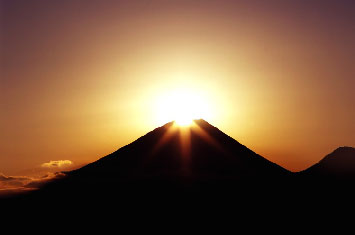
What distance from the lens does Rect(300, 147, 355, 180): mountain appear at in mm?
93312

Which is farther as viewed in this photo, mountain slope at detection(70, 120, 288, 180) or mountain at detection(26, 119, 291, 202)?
mountain slope at detection(70, 120, 288, 180)

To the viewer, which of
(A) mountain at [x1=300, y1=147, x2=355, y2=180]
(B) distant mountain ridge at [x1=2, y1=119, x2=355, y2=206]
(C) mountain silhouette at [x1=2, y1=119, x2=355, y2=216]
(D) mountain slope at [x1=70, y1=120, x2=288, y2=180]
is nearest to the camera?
(C) mountain silhouette at [x1=2, y1=119, x2=355, y2=216]

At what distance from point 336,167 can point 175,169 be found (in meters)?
37.5

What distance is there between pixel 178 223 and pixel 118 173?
1813cm

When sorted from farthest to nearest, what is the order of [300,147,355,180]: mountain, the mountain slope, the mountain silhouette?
[300,147,355,180]: mountain, the mountain slope, the mountain silhouette

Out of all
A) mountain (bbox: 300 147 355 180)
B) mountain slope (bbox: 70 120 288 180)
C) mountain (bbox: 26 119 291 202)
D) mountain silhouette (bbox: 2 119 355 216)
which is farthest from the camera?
mountain (bbox: 300 147 355 180)

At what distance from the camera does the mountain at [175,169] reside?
7281cm

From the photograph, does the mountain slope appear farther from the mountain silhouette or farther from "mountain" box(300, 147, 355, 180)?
"mountain" box(300, 147, 355, 180)

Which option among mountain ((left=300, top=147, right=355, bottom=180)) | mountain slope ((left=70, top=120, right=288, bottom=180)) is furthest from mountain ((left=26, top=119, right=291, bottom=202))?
mountain ((left=300, top=147, right=355, bottom=180))

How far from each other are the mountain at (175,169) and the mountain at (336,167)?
37.6 feet

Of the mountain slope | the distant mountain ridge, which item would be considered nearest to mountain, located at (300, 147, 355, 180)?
the distant mountain ridge

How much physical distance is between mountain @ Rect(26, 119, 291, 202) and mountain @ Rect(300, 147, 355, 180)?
37.6ft

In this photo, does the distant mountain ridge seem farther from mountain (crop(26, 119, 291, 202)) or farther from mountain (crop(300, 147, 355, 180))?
mountain (crop(300, 147, 355, 180))

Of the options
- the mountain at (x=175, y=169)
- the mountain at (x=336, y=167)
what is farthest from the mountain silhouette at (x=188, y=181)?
the mountain at (x=336, y=167)
